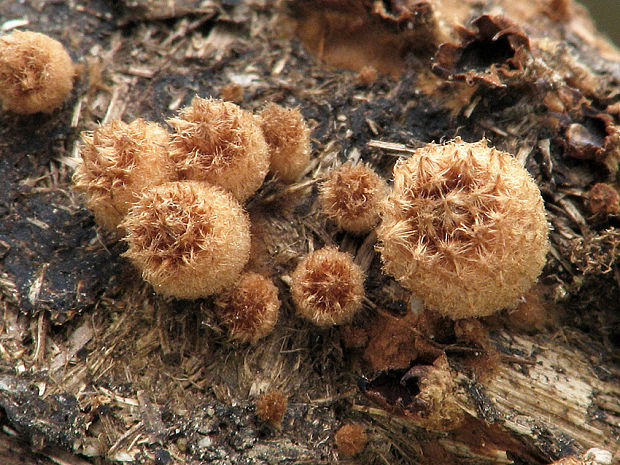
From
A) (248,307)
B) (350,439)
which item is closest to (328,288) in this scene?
(248,307)

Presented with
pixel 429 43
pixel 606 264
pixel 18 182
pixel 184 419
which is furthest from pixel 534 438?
pixel 18 182

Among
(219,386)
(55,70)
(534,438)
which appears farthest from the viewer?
(55,70)

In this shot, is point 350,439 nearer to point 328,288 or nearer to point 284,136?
point 328,288

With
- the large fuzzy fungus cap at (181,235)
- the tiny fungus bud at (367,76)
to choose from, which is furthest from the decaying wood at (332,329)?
the large fuzzy fungus cap at (181,235)

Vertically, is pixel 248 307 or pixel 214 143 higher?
pixel 214 143

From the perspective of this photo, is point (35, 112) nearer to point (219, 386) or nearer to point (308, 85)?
point (308, 85)

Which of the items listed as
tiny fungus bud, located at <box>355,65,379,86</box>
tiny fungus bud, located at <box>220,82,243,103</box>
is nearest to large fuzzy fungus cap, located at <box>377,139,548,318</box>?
tiny fungus bud, located at <box>355,65,379,86</box>

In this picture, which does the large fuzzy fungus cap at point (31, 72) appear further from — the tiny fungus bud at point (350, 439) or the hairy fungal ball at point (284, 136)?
the tiny fungus bud at point (350, 439)
